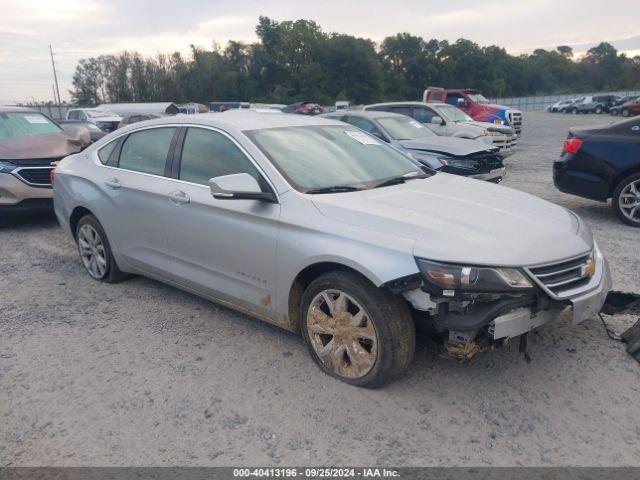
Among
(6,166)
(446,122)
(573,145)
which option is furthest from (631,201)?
(6,166)

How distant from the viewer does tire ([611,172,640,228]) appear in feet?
22.4

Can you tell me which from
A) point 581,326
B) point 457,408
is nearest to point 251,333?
point 457,408

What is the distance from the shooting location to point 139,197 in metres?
4.52

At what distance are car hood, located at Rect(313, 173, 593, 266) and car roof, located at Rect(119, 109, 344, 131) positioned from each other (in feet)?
3.36

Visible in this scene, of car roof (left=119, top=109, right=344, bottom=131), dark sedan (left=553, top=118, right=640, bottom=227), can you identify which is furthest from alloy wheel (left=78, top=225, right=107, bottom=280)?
dark sedan (left=553, top=118, right=640, bottom=227)

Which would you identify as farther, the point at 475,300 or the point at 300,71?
the point at 300,71

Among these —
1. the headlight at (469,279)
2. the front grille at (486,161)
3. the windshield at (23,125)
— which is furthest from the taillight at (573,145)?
the windshield at (23,125)

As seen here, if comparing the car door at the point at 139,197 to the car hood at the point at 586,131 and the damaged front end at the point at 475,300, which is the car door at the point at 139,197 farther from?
the car hood at the point at 586,131

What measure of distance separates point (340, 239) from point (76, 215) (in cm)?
337

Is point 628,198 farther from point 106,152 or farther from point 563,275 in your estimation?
point 106,152

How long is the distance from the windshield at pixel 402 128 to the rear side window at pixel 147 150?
5442 millimetres

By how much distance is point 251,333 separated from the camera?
4.18 meters

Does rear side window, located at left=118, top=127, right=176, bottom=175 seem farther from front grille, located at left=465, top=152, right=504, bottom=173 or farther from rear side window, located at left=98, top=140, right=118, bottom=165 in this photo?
front grille, located at left=465, top=152, right=504, bottom=173

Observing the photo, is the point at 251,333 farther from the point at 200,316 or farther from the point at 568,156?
the point at 568,156
